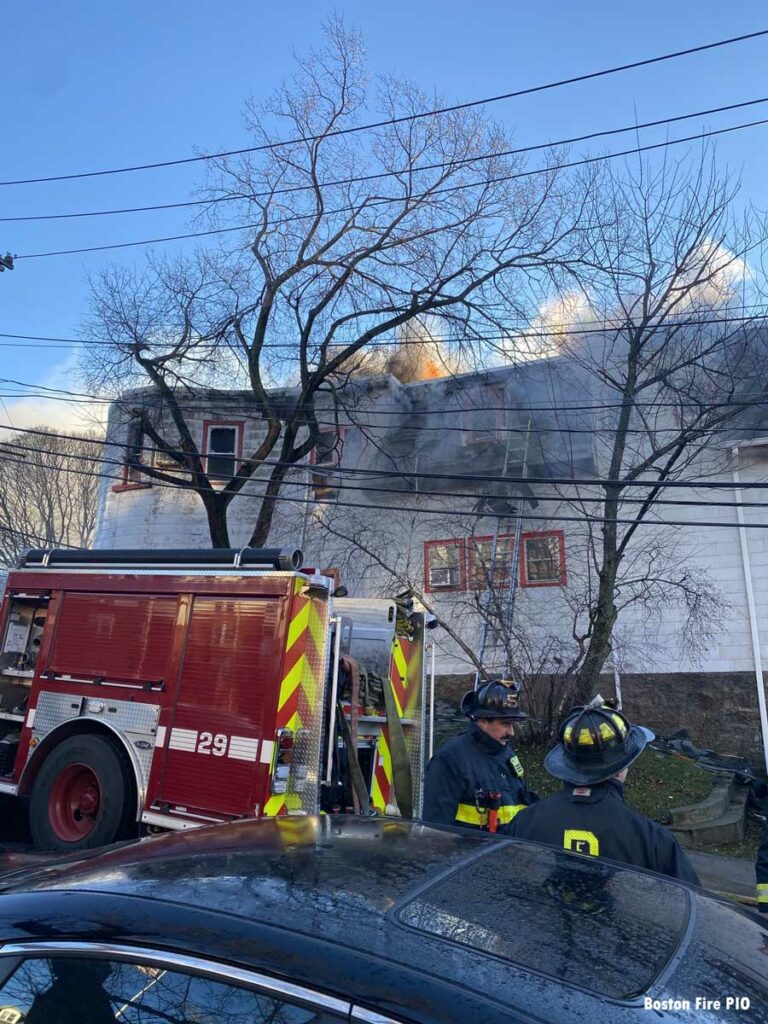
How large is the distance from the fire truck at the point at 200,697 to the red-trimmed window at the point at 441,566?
277 inches

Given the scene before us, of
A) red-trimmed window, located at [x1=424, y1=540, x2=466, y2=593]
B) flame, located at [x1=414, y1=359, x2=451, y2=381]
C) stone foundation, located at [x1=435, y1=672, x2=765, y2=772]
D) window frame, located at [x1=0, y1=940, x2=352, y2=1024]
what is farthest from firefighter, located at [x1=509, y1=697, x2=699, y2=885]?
flame, located at [x1=414, y1=359, x2=451, y2=381]

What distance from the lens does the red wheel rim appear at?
651cm

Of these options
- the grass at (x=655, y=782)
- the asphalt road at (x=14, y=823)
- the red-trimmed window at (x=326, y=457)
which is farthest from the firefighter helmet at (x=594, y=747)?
the red-trimmed window at (x=326, y=457)

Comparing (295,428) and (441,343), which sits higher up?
(441,343)

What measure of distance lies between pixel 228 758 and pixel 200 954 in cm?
450

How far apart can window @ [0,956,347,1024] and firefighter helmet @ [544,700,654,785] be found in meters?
1.72

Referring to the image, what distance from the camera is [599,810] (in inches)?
110

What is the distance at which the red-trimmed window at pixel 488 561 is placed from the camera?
40.1 feet

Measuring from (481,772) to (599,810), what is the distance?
4.57ft

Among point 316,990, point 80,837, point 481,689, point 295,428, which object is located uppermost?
point 295,428

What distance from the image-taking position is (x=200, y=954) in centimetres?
146

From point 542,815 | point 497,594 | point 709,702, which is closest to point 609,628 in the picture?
point 497,594

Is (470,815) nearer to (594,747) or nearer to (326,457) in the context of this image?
(594,747)

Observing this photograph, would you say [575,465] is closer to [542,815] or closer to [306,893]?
[542,815]
